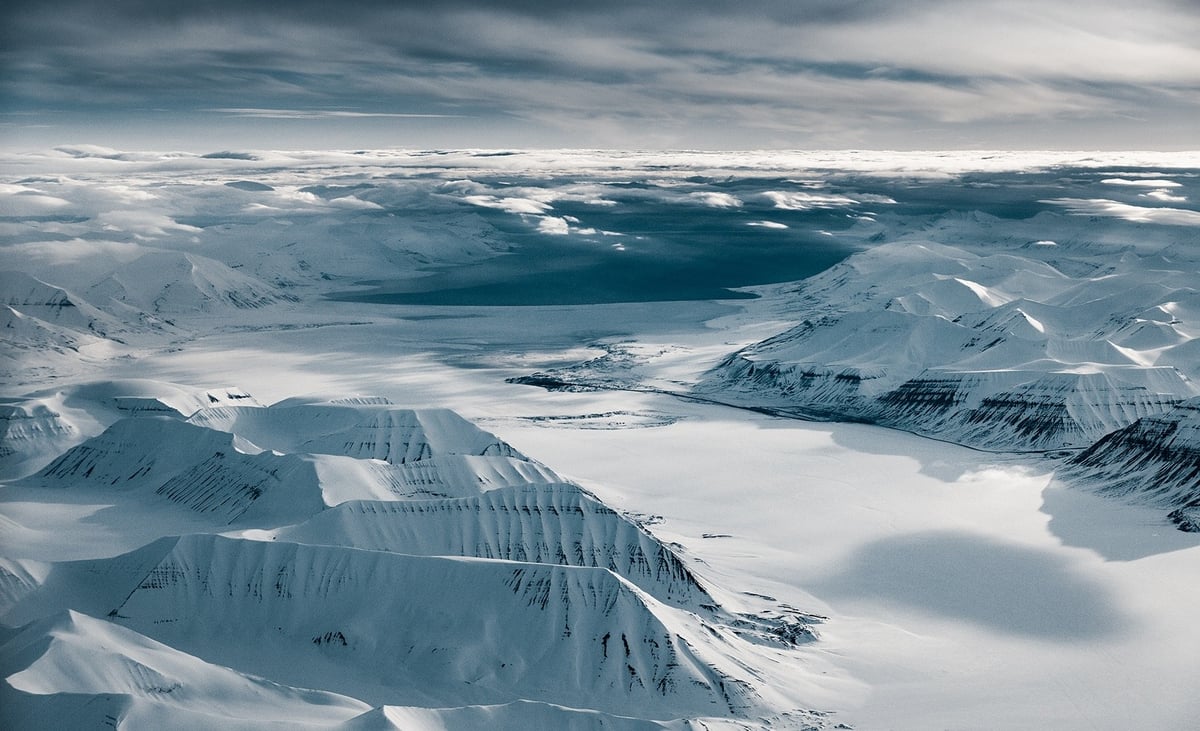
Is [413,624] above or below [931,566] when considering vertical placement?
above

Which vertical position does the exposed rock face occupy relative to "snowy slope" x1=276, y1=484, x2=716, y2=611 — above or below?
below

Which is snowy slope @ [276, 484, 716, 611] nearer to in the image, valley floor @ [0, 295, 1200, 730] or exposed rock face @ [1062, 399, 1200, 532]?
valley floor @ [0, 295, 1200, 730]

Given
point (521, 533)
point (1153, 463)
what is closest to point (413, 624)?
point (521, 533)

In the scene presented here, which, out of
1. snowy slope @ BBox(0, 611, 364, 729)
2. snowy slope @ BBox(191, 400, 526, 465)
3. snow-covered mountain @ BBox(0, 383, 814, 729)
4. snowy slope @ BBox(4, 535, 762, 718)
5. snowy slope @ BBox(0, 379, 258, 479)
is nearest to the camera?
snowy slope @ BBox(0, 611, 364, 729)

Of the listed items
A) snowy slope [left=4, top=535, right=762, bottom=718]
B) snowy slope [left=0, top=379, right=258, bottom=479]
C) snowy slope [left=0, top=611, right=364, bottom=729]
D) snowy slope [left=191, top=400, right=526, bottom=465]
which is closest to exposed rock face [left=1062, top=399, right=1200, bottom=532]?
snowy slope [left=191, top=400, right=526, bottom=465]

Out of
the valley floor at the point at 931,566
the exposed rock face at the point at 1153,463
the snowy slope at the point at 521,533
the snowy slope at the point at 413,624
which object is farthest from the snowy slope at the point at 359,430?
the exposed rock face at the point at 1153,463

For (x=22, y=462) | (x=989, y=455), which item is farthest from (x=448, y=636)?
(x=989, y=455)

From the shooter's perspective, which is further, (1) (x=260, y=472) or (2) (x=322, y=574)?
(1) (x=260, y=472)

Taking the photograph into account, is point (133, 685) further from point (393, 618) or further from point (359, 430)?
point (359, 430)

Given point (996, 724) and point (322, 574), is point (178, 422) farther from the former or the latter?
point (996, 724)
